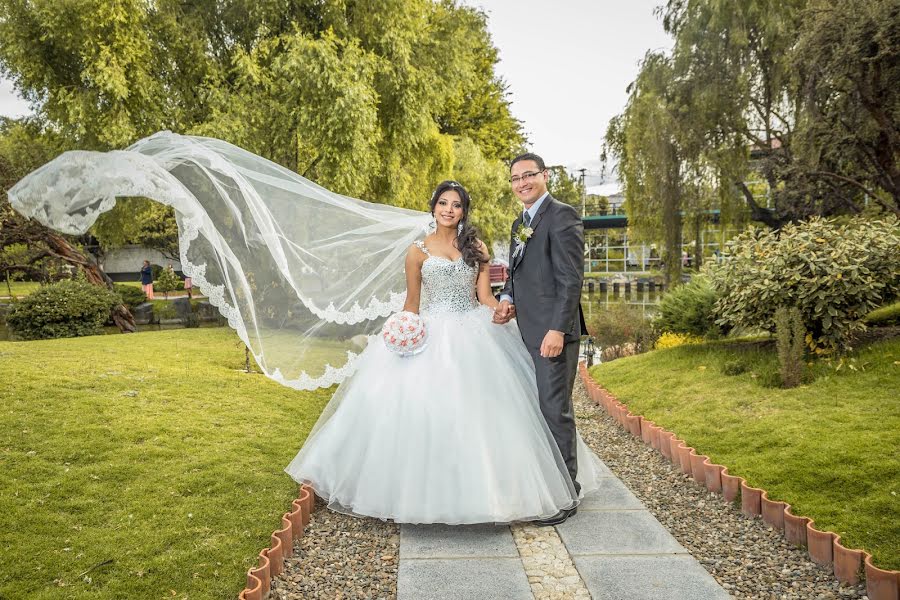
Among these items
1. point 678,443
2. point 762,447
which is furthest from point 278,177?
point 762,447

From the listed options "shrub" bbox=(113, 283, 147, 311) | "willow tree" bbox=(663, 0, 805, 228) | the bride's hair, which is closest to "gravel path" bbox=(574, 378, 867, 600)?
the bride's hair

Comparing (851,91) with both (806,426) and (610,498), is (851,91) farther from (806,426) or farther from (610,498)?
(610,498)

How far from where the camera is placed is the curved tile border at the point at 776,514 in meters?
3.31

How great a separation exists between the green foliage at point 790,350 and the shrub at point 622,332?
568 cm

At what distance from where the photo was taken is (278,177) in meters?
5.28

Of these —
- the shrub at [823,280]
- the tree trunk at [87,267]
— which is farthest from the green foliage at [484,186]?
the shrub at [823,280]

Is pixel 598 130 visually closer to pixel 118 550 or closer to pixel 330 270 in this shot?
pixel 330 270

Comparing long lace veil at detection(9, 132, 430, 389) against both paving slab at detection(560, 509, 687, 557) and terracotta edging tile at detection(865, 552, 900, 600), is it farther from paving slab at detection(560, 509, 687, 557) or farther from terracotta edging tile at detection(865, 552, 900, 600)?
terracotta edging tile at detection(865, 552, 900, 600)

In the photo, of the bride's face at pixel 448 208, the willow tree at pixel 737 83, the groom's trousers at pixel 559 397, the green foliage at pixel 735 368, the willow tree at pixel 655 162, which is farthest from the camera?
the willow tree at pixel 655 162

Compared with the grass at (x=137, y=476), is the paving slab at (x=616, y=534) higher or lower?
lower

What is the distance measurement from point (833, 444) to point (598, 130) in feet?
50.6

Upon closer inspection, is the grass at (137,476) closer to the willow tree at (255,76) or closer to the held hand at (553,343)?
the held hand at (553,343)

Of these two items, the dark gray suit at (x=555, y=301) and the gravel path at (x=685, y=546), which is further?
the dark gray suit at (x=555, y=301)

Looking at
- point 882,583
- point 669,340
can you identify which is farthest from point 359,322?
point 669,340
